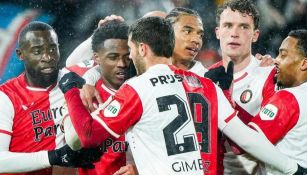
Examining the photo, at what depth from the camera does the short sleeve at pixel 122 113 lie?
2.80 metres

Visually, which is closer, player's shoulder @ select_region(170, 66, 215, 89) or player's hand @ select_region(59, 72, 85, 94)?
player's shoulder @ select_region(170, 66, 215, 89)

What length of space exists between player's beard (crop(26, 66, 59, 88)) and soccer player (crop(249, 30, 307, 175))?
53.1 inches

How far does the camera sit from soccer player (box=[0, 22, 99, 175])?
3.61m

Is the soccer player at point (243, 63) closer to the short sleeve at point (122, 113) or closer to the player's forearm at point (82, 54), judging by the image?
the player's forearm at point (82, 54)

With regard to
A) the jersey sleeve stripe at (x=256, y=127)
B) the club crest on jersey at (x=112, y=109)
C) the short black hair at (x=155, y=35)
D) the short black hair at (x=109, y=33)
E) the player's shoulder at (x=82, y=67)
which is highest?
the short black hair at (x=109, y=33)

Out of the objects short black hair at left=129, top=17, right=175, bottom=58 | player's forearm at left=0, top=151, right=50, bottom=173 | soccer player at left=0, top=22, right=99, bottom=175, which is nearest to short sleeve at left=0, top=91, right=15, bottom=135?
soccer player at left=0, top=22, right=99, bottom=175

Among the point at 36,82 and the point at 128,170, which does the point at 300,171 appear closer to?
the point at 128,170

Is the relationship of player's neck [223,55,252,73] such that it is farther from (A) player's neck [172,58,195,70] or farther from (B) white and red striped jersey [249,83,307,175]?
(B) white and red striped jersey [249,83,307,175]

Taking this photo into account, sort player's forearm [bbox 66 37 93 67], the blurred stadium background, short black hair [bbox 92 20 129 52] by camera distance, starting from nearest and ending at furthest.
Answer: short black hair [bbox 92 20 129 52]
player's forearm [bbox 66 37 93 67]
the blurred stadium background

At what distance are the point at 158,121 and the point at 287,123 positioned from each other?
0.86 m

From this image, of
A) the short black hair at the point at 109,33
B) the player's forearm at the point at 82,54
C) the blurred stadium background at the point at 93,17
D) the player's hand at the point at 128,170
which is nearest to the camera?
the player's hand at the point at 128,170

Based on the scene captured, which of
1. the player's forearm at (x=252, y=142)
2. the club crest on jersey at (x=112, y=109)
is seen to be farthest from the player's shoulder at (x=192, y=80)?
the club crest on jersey at (x=112, y=109)

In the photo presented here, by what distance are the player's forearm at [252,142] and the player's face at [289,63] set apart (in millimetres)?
592

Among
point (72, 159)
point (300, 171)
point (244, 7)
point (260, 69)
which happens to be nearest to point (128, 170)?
point (72, 159)
